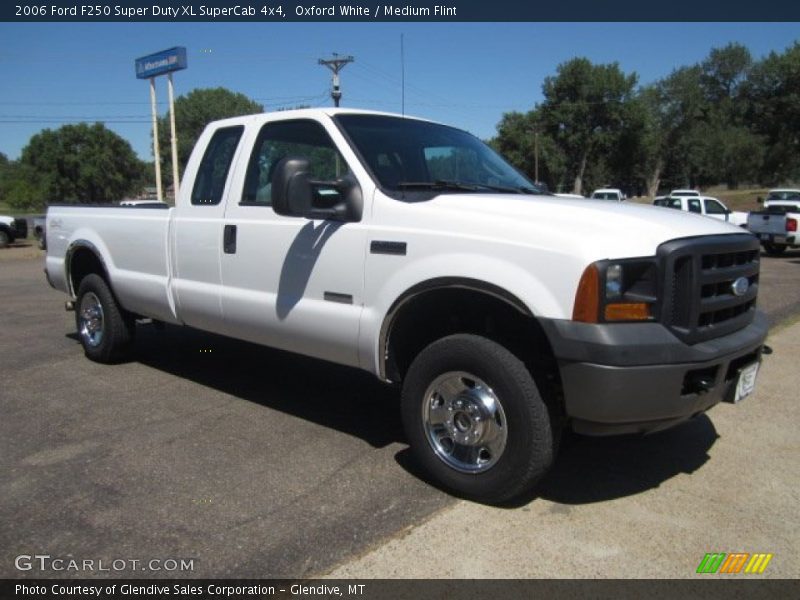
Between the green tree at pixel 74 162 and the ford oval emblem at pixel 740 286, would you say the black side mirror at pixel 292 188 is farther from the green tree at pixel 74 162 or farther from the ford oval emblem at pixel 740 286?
the green tree at pixel 74 162

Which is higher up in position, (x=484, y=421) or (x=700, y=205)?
(x=700, y=205)

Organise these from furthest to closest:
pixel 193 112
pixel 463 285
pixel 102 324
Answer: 1. pixel 193 112
2. pixel 102 324
3. pixel 463 285

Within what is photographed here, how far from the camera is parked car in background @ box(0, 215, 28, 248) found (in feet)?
79.3

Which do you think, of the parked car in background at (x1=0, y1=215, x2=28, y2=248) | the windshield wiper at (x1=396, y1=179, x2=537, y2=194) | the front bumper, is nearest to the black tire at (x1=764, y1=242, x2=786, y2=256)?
the windshield wiper at (x1=396, y1=179, x2=537, y2=194)

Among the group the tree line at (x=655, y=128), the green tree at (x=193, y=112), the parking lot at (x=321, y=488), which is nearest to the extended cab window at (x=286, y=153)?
the parking lot at (x=321, y=488)

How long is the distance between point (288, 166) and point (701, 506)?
2.83m

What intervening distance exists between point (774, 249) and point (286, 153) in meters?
19.0

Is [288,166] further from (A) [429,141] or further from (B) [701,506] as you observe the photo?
(B) [701,506]

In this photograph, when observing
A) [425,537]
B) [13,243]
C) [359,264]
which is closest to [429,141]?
[359,264]

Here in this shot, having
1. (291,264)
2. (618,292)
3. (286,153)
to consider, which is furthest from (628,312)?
(286,153)

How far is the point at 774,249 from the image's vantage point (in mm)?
19750

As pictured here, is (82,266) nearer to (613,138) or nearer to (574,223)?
(574,223)

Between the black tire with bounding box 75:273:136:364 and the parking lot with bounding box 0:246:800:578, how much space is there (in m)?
0.45

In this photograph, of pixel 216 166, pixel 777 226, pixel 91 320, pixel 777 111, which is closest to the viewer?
pixel 216 166
